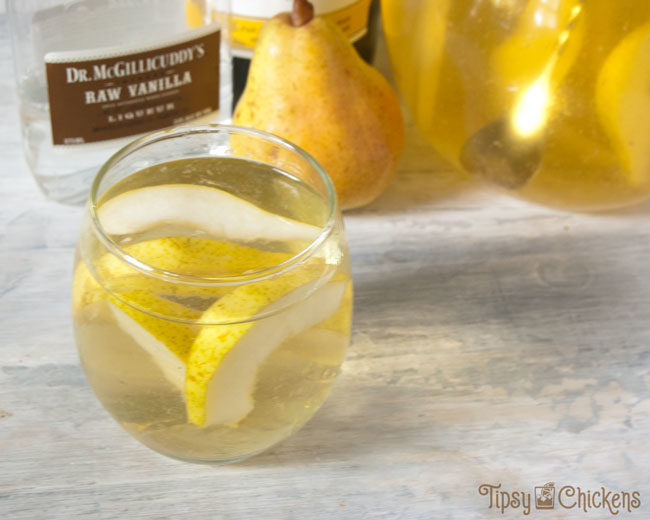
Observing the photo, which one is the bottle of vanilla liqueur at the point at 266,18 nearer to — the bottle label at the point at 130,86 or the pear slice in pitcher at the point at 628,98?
the bottle label at the point at 130,86

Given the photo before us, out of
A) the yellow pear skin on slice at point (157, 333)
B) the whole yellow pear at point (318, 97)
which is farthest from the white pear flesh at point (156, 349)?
the whole yellow pear at point (318, 97)

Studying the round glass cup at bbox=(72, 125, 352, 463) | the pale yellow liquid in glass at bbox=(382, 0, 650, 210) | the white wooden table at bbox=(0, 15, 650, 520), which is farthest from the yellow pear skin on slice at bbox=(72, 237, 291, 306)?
the pale yellow liquid in glass at bbox=(382, 0, 650, 210)

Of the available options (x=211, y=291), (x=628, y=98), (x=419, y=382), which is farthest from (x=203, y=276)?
(x=628, y=98)

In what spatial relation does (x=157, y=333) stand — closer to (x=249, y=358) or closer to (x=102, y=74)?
(x=249, y=358)

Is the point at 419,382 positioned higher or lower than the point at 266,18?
lower

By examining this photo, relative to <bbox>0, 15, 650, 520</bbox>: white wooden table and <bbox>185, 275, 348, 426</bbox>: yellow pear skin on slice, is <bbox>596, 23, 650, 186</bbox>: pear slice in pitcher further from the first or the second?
<bbox>185, 275, 348, 426</bbox>: yellow pear skin on slice

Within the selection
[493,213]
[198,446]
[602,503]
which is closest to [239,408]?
[198,446]
